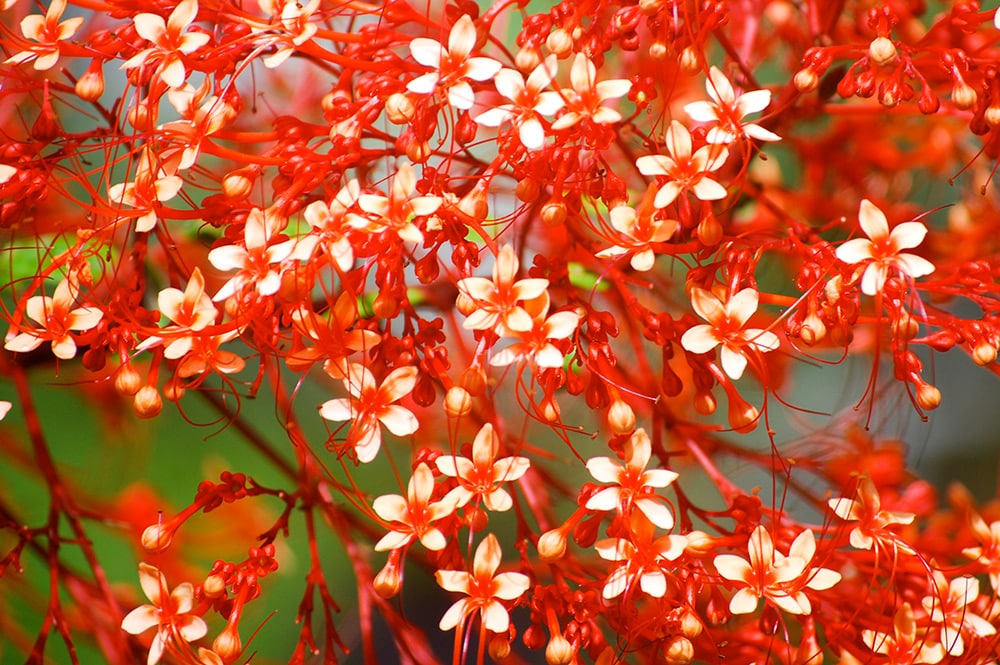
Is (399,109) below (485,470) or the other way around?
the other way around

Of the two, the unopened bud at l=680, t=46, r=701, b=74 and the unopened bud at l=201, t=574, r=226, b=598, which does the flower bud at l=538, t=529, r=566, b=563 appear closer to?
the unopened bud at l=201, t=574, r=226, b=598

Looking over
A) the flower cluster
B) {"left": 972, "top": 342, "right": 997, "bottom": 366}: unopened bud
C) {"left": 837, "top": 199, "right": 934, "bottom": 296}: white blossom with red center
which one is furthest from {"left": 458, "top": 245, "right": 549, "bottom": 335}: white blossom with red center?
{"left": 972, "top": 342, "right": 997, "bottom": 366}: unopened bud

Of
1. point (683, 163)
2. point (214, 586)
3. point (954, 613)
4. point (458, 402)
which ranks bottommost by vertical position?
point (954, 613)

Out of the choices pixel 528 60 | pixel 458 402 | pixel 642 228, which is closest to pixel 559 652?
pixel 458 402

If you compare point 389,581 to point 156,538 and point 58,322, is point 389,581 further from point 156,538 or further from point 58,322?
point 58,322

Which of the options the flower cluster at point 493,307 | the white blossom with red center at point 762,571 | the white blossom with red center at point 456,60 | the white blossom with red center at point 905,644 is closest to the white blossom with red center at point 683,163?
the flower cluster at point 493,307

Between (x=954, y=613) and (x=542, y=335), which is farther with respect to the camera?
(x=954, y=613)

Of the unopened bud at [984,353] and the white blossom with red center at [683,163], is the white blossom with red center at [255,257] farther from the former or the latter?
the unopened bud at [984,353]
